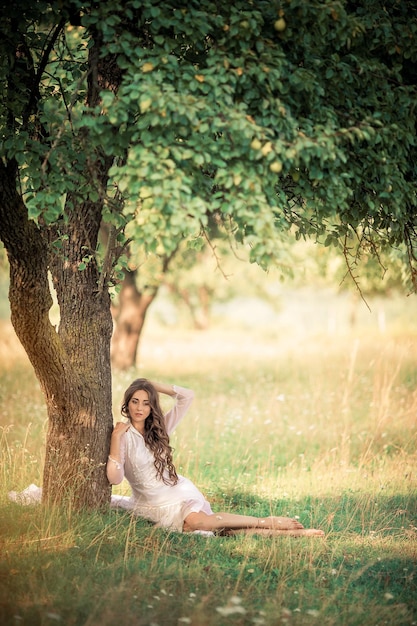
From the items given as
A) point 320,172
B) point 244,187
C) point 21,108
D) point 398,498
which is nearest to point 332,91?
point 320,172

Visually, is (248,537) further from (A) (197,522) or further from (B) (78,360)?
(B) (78,360)

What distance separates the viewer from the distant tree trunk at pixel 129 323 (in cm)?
1429

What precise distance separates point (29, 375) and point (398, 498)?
7718mm

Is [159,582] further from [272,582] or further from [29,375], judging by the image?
[29,375]

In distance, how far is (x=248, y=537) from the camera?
562cm

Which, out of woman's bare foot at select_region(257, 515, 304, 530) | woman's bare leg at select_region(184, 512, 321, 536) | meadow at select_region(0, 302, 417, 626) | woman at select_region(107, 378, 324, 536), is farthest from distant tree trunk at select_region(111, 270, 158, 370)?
woman's bare foot at select_region(257, 515, 304, 530)

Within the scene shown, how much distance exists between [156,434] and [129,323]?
27.4ft

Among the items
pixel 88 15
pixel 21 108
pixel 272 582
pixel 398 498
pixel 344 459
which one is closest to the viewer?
pixel 88 15

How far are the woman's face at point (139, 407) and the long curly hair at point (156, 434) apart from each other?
0.09ft

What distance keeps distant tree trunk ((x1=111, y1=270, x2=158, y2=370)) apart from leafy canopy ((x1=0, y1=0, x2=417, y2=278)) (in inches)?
351

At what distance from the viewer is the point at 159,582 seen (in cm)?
454

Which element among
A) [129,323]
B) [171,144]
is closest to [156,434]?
[171,144]

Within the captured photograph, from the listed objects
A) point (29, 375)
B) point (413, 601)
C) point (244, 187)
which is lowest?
point (413, 601)

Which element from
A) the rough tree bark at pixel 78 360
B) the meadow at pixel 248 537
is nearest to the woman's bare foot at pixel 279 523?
the meadow at pixel 248 537
